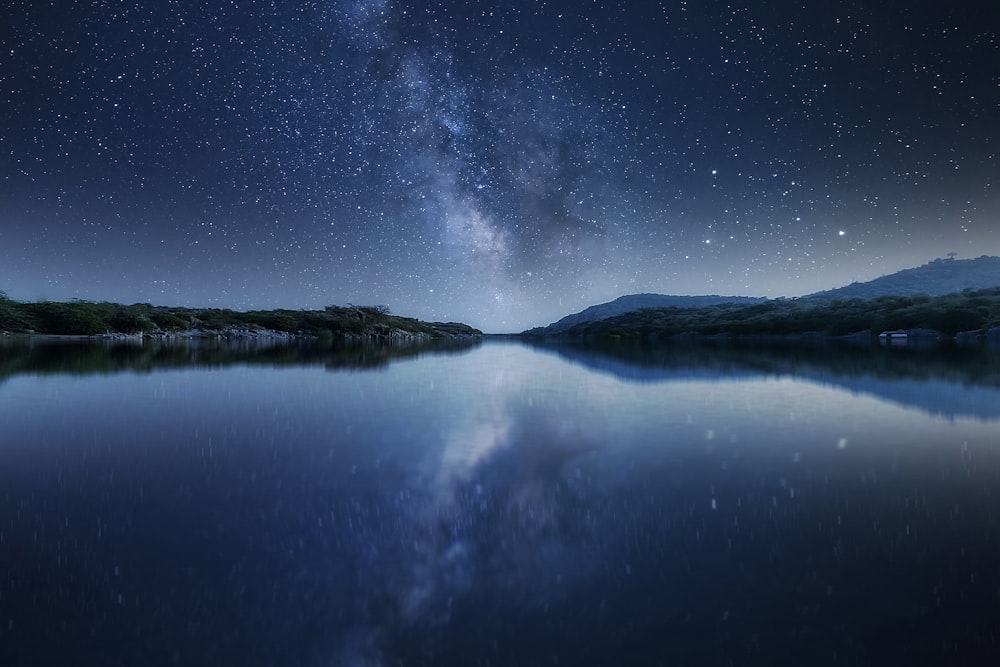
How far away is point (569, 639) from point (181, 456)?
28.0 ft

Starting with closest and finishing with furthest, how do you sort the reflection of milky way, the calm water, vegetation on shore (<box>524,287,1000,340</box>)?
the calm water < the reflection of milky way < vegetation on shore (<box>524,287,1000,340</box>)

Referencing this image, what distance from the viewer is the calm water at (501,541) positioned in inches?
138

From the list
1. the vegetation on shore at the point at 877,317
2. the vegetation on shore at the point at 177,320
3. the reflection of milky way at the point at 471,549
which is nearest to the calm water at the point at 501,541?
the reflection of milky way at the point at 471,549

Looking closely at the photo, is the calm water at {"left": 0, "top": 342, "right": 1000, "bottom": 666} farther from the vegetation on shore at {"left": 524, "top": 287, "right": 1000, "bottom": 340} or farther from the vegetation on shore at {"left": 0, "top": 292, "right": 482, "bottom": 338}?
the vegetation on shore at {"left": 524, "top": 287, "right": 1000, "bottom": 340}

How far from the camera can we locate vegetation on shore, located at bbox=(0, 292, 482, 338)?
72.5 m

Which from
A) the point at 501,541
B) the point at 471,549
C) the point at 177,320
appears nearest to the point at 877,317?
the point at 501,541

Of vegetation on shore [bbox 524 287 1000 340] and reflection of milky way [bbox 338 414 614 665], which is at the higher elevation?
vegetation on shore [bbox 524 287 1000 340]

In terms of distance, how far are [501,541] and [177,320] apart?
367ft

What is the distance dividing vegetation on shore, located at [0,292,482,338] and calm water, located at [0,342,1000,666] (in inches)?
3371

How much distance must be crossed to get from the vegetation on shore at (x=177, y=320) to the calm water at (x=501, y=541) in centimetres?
8563

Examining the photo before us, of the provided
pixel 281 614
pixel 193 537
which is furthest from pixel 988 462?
pixel 193 537

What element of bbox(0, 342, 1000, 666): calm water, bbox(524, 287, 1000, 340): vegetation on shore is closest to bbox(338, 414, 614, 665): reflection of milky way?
bbox(0, 342, 1000, 666): calm water

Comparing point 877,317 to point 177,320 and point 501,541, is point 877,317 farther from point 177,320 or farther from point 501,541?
point 177,320

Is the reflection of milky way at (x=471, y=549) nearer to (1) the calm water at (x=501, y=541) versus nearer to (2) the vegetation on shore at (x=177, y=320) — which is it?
(1) the calm water at (x=501, y=541)
